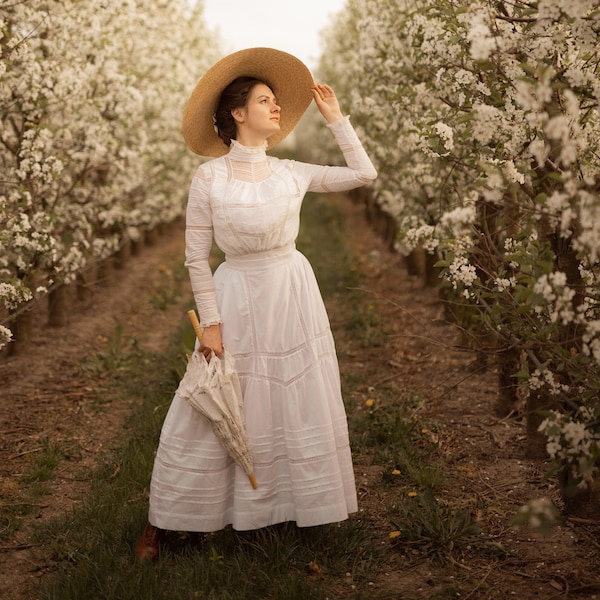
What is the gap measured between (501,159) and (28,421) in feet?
14.4

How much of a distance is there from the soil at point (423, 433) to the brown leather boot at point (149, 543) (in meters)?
0.61

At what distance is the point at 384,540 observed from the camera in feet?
14.3

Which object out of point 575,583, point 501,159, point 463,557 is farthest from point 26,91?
point 575,583

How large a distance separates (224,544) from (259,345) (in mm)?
1125

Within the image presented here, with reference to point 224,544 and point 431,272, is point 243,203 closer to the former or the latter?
point 224,544

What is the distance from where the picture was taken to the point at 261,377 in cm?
407

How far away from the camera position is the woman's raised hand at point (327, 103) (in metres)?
4.10

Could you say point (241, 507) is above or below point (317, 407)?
below

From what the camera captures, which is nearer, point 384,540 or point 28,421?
point 384,540

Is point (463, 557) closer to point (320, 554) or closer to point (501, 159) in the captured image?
point (320, 554)

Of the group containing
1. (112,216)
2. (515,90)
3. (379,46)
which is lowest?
(112,216)

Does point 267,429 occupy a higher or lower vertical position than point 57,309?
higher

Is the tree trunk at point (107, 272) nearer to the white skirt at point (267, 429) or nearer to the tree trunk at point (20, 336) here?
the tree trunk at point (20, 336)

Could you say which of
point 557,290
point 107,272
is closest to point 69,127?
point 107,272
